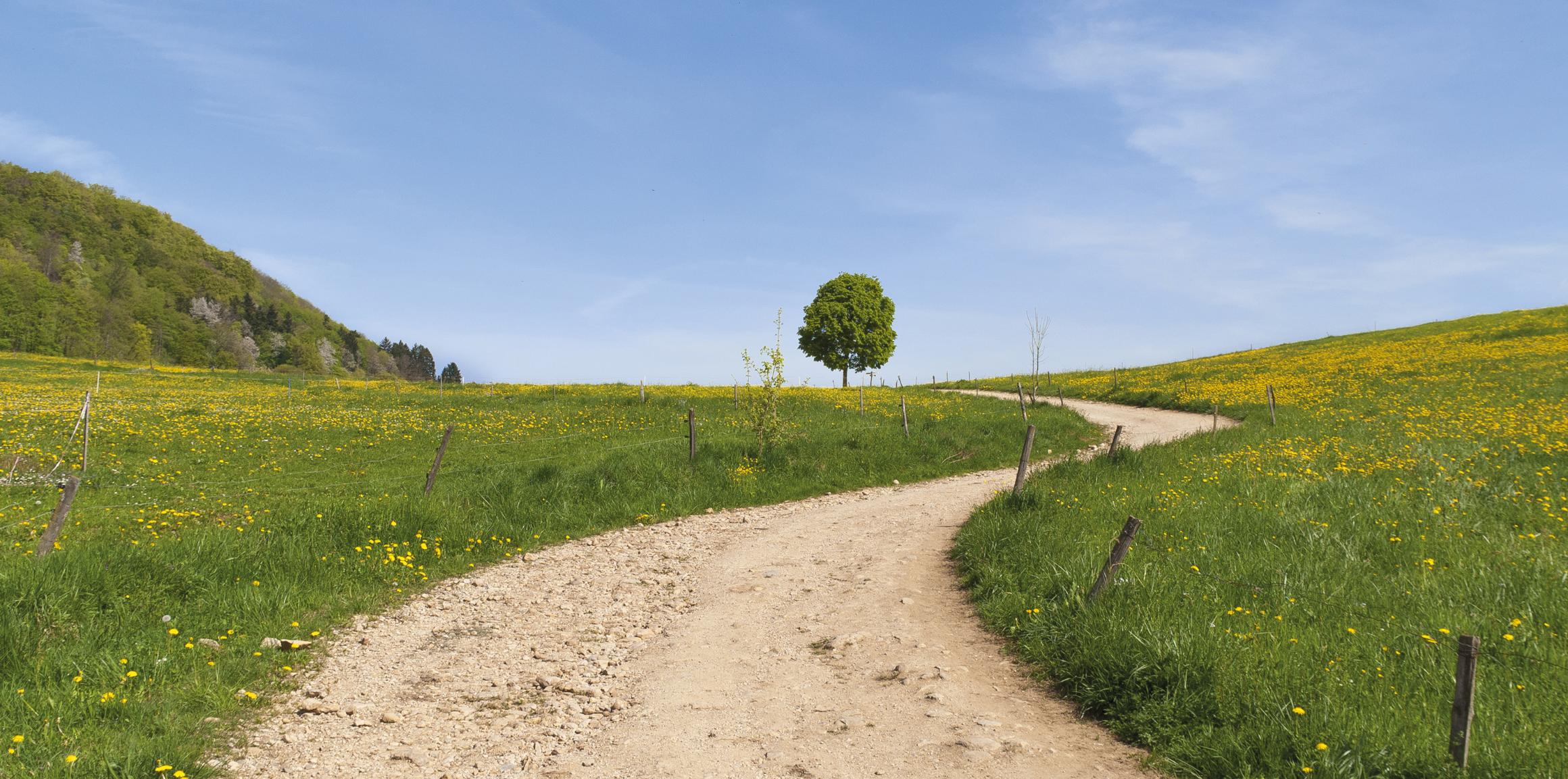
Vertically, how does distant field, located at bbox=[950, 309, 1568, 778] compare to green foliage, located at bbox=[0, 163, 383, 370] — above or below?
below

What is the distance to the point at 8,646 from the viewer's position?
6516 millimetres

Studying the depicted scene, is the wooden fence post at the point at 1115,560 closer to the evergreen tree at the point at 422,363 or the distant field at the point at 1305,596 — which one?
the distant field at the point at 1305,596

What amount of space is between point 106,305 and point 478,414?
5299 inches

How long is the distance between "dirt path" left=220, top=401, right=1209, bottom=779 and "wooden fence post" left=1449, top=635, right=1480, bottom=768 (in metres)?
1.79

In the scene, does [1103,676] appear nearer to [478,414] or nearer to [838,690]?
[838,690]

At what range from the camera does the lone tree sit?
64.6m

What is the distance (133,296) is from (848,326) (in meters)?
140

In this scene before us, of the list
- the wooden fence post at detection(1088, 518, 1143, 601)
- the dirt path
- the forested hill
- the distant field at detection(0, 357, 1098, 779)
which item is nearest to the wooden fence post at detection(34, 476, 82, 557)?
the distant field at detection(0, 357, 1098, 779)

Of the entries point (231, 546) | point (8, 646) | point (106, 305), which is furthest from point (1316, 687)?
point (106, 305)

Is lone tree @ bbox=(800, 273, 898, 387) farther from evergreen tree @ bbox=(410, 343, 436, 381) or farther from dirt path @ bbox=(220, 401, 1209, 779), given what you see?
evergreen tree @ bbox=(410, 343, 436, 381)

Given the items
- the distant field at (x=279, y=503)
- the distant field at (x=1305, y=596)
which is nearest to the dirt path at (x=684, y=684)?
the distant field at (x=1305, y=596)

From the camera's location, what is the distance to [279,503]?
15000 millimetres

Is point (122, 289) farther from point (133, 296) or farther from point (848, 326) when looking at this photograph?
point (848, 326)

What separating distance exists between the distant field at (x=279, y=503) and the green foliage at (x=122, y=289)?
94015 mm
